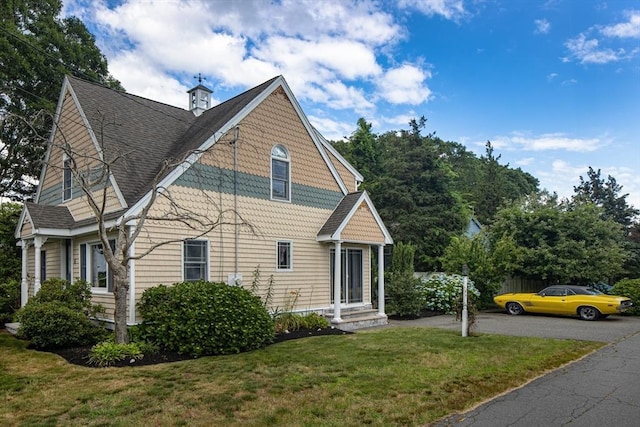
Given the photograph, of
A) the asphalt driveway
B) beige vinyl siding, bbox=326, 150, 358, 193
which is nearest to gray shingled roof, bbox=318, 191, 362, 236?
beige vinyl siding, bbox=326, 150, 358, 193

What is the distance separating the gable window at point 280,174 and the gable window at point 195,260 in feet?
9.60

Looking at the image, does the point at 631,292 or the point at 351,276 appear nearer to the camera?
the point at 351,276

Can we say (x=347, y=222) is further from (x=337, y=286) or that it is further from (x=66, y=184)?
(x=66, y=184)

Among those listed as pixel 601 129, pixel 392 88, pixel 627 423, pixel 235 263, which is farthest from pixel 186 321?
pixel 601 129

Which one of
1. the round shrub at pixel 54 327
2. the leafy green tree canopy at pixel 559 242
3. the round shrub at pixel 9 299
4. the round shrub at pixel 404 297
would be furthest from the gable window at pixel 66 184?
the leafy green tree canopy at pixel 559 242

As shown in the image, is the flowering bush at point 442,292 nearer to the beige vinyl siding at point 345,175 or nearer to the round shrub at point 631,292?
the beige vinyl siding at point 345,175

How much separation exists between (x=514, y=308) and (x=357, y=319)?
758cm

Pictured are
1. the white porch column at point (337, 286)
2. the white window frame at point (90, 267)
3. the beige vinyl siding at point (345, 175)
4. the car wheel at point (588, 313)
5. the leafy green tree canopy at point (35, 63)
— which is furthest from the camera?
the beige vinyl siding at point (345, 175)

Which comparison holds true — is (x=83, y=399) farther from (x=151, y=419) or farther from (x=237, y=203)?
(x=237, y=203)

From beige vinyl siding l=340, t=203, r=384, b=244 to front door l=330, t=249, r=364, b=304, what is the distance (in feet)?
2.94

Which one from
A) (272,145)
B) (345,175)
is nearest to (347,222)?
(272,145)

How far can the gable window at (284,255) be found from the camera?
1390 centimetres

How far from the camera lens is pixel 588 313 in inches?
632

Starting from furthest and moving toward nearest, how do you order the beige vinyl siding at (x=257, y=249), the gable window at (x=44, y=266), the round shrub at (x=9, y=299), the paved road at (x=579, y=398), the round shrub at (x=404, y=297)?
the round shrub at (x=404, y=297) → the gable window at (x=44, y=266) → the round shrub at (x=9, y=299) → the beige vinyl siding at (x=257, y=249) → the paved road at (x=579, y=398)
